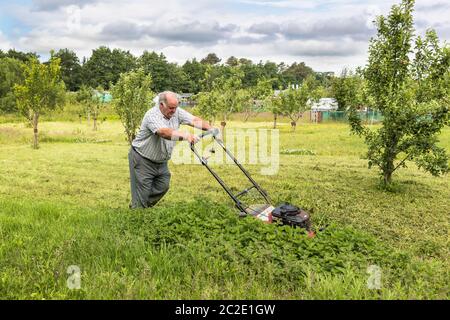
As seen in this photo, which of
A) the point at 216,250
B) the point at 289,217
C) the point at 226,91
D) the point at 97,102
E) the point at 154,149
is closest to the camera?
the point at 216,250

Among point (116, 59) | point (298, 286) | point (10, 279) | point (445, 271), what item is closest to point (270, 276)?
point (298, 286)

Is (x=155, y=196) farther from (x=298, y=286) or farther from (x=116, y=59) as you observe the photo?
(x=116, y=59)

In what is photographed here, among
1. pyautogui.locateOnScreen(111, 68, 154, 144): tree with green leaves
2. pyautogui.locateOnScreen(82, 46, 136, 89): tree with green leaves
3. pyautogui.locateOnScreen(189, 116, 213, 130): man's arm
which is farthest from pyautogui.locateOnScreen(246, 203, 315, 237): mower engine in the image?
pyautogui.locateOnScreen(82, 46, 136, 89): tree with green leaves

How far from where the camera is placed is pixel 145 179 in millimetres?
6434

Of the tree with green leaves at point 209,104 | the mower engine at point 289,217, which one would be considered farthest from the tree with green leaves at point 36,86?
the mower engine at point 289,217

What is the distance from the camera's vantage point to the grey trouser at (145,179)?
6.41 m

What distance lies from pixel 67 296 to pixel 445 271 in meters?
3.90

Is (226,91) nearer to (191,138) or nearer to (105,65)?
(191,138)

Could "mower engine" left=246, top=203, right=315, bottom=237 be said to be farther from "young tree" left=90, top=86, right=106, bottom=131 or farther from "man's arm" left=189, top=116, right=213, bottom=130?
"young tree" left=90, top=86, right=106, bottom=131

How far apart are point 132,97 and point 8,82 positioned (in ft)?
101

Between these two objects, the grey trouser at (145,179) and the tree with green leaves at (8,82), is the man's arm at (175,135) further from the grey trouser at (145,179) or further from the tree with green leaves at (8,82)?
the tree with green leaves at (8,82)

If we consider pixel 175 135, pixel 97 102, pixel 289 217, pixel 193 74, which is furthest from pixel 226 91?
pixel 193 74

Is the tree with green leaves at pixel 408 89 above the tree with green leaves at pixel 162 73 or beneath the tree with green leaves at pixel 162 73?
beneath
